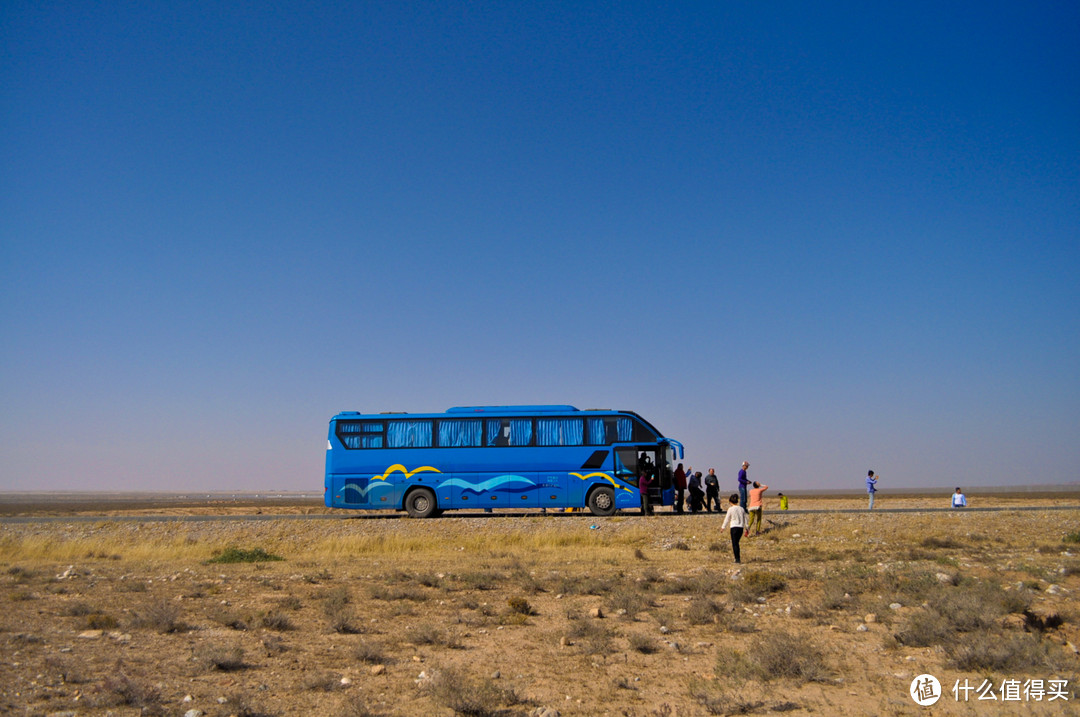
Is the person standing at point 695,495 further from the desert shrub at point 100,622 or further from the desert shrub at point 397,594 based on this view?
the desert shrub at point 100,622

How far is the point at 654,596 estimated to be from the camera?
1360 centimetres

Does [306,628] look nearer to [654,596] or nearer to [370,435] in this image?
[654,596]

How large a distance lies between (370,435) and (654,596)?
59.8 ft

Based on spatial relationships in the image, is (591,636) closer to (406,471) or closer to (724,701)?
(724,701)

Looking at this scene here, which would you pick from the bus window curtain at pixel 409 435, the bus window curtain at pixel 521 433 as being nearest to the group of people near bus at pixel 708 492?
the bus window curtain at pixel 521 433

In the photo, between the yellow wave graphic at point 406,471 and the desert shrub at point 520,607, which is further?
the yellow wave graphic at point 406,471

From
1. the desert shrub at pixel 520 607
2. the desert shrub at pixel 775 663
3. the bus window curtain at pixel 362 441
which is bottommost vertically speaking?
the desert shrub at pixel 520 607

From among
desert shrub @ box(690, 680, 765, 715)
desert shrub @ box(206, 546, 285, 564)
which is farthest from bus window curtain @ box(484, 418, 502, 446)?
desert shrub @ box(690, 680, 765, 715)

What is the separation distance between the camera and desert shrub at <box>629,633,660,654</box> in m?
9.63

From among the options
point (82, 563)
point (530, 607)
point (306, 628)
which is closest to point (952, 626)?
point (530, 607)

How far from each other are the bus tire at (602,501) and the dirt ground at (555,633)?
701 centimetres

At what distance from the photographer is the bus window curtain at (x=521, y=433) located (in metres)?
28.7

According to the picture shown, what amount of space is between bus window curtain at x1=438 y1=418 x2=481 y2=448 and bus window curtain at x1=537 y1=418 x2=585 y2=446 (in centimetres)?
261

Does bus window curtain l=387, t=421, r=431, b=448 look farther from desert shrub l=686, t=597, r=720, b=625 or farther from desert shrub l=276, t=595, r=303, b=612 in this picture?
desert shrub l=686, t=597, r=720, b=625
